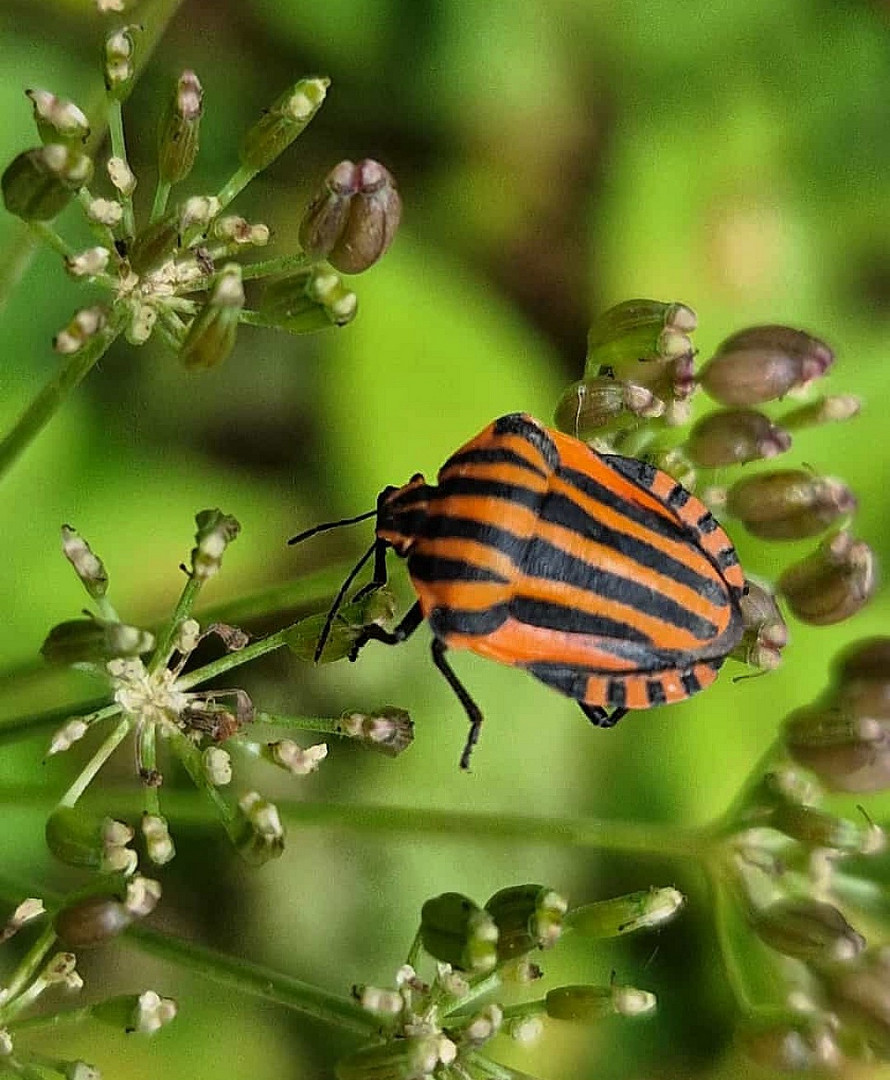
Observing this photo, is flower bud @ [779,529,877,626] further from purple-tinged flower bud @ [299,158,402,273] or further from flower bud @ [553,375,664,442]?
purple-tinged flower bud @ [299,158,402,273]

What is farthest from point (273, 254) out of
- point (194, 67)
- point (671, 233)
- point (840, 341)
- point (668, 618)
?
point (668, 618)

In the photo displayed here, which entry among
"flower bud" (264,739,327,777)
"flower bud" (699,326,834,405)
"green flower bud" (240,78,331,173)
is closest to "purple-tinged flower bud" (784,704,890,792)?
"flower bud" (699,326,834,405)

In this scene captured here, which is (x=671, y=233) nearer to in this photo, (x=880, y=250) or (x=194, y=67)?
(x=880, y=250)

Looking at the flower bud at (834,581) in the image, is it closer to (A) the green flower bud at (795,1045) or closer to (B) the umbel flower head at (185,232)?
(A) the green flower bud at (795,1045)

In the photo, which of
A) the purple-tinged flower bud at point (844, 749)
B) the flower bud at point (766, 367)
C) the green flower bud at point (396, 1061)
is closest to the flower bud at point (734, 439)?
the flower bud at point (766, 367)

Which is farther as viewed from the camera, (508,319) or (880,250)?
(880,250)

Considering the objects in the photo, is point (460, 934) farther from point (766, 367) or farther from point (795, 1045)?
point (766, 367)
